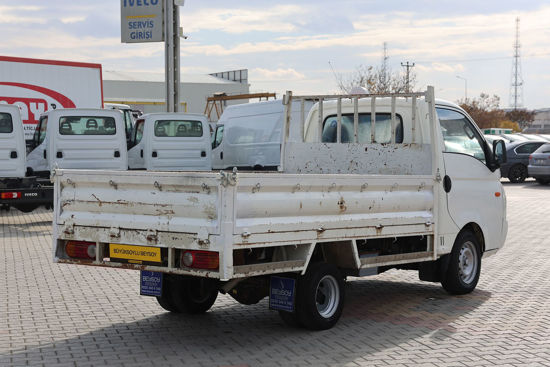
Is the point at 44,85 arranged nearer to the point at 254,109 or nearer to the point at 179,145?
the point at 179,145

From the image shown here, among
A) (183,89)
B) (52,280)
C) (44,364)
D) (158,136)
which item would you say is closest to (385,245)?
(44,364)

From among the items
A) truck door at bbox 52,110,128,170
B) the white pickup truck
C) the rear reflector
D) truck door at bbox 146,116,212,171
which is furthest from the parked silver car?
the white pickup truck

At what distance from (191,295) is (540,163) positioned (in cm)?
2261

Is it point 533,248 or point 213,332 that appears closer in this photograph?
point 213,332

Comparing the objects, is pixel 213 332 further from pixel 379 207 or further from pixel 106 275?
pixel 106 275

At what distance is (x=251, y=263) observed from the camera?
22.0 feet

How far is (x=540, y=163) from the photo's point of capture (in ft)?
92.8

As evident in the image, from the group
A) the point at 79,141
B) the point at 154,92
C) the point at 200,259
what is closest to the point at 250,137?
the point at 79,141

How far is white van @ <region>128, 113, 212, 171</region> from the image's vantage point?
18141 millimetres

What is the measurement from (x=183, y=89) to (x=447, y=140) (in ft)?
182

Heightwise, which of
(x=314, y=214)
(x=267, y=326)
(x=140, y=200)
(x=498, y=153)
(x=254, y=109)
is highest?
(x=254, y=109)

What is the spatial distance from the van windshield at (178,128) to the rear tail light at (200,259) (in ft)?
39.5

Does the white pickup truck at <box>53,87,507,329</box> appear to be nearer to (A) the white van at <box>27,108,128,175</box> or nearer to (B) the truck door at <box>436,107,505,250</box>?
(B) the truck door at <box>436,107,505,250</box>

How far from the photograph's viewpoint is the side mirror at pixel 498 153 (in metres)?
9.41
